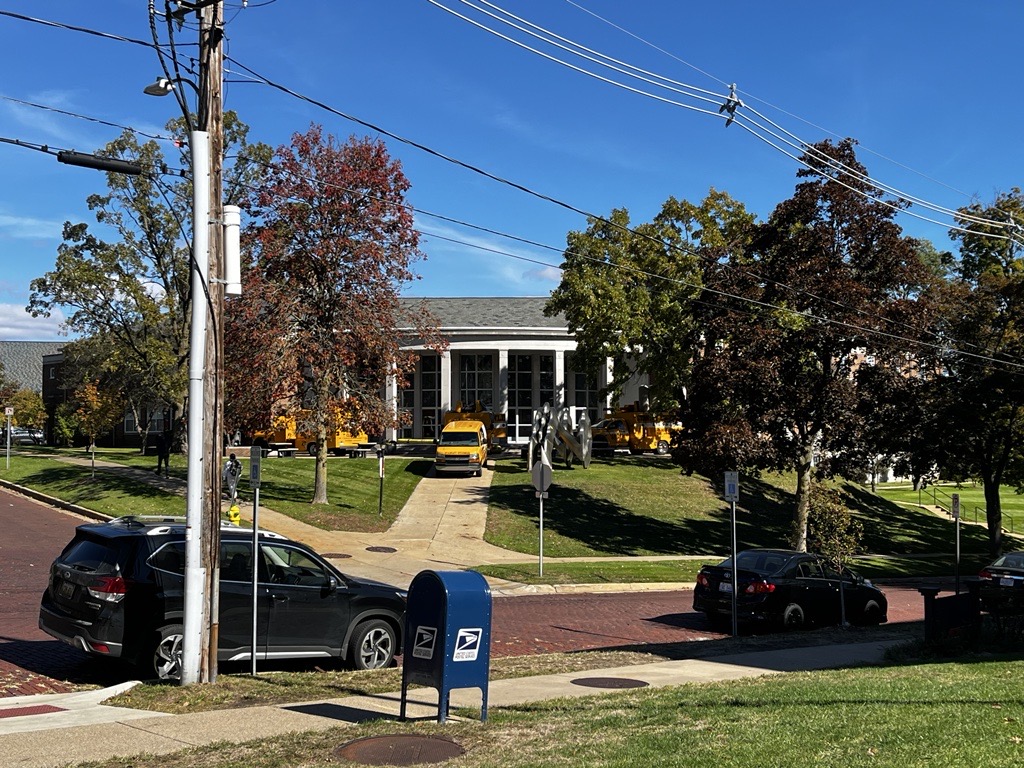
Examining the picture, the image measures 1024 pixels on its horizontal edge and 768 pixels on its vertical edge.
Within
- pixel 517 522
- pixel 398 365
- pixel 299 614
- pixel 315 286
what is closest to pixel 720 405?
pixel 517 522

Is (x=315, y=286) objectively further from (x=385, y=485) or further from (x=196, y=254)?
(x=196, y=254)

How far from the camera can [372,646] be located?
13102 millimetres

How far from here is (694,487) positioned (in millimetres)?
45156

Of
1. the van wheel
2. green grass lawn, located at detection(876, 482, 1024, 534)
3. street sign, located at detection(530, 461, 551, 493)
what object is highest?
street sign, located at detection(530, 461, 551, 493)

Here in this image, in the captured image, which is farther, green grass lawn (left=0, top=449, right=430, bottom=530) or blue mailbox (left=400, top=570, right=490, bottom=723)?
green grass lawn (left=0, top=449, right=430, bottom=530)

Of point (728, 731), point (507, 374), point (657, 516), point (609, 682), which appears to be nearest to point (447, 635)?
point (728, 731)

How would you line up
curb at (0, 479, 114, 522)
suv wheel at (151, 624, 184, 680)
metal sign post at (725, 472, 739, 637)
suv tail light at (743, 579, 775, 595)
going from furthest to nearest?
curb at (0, 479, 114, 522), suv tail light at (743, 579, 775, 595), metal sign post at (725, 472, 739, 637), suv wheel at (151, 624, 184, 680)

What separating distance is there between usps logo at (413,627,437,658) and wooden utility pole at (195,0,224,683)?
→ 284 centimetres

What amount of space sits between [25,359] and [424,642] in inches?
4102

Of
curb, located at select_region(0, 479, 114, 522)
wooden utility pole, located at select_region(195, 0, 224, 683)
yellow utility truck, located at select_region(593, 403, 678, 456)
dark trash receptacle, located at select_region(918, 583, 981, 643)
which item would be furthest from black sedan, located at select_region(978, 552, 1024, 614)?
yellow utility truck, located at select_region(593, 403, 678, 456)

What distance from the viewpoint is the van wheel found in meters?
11.4

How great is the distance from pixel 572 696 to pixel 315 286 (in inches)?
898

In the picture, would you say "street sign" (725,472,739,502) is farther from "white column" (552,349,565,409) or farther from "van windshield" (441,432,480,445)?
"white column" (552,349,565,409)

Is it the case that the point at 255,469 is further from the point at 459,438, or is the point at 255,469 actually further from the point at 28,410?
the point at 28,410
